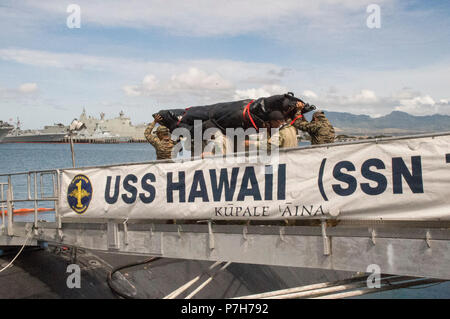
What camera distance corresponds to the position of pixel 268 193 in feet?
27.0

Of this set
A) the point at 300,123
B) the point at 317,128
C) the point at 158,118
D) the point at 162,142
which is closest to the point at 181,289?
the point at 162,142

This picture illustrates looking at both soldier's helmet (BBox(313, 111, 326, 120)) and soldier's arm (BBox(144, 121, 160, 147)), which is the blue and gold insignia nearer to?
soldier's arm (BBox(144, 121, 160, 147))

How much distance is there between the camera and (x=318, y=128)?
1042 centimetres

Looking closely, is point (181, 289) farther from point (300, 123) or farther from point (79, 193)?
point (300, 123)

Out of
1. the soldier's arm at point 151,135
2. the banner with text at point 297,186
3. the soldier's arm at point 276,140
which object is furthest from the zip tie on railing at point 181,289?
the soldier's arm at point 276,140

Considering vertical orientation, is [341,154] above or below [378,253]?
above

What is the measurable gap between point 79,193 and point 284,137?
5342 millimetres

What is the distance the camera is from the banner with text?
6844 mm

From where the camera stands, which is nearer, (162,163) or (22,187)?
(162,163)

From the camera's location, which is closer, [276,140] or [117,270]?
[276,140]

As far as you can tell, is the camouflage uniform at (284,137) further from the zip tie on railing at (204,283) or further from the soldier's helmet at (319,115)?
the zip tie on railing at (204,283)

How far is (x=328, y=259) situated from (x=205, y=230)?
2.66 meters
